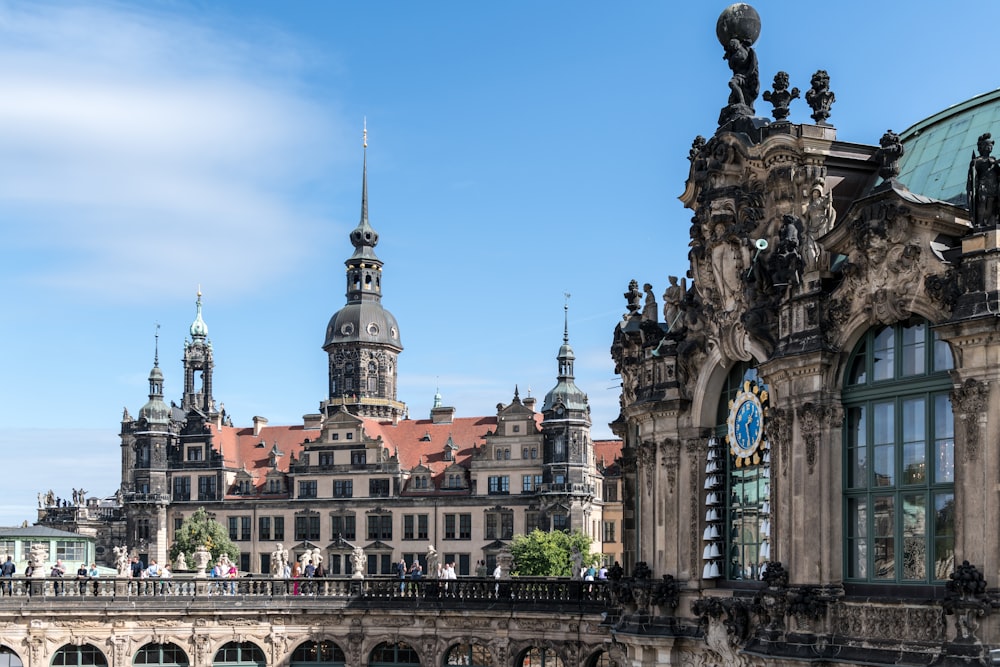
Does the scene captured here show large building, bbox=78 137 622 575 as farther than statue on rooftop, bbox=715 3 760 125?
Yes

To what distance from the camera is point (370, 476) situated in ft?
376

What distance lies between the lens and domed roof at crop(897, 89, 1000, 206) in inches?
1043

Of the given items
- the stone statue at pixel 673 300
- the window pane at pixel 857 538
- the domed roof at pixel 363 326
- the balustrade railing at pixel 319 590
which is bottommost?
the balustrade railing at pixel 319 590

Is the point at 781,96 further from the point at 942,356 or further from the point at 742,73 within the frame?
the point at 942,356

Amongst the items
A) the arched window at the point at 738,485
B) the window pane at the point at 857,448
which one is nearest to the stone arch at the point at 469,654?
the arched window at the point at 738,485

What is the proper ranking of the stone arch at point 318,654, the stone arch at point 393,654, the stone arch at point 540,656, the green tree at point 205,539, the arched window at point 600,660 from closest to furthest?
1. the arched window at point 600,660
2. the stone arch at point 540,656
3. the stone arch at point 393,654
4. the stone arch at point 318,654
5. the green tree at point 205,539

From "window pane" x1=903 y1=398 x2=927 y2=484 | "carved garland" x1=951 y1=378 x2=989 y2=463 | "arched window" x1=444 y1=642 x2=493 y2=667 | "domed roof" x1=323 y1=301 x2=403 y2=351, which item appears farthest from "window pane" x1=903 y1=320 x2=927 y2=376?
"domed roof" x1=323 y1=301 x2=403 y2=351

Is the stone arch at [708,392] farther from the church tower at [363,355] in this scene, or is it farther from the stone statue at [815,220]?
the church tower at [363,355]

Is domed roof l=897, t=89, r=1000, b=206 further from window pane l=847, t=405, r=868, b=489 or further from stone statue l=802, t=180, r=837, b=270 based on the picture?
window pane l=847, t=405, r=868, b=489

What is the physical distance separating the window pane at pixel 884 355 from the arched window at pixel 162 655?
2913 centimetres

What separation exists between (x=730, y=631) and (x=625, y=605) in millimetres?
5725

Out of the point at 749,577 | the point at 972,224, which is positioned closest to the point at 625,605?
the point at 749,577

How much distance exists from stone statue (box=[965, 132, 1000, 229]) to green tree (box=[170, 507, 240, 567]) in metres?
96.7

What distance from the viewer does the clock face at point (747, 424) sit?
28.7 metres
